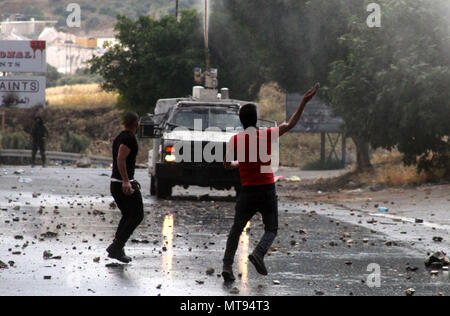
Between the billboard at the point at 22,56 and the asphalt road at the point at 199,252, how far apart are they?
2579cm

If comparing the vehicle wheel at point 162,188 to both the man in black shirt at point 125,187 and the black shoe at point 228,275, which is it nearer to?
the man in black shirt at point 125,187

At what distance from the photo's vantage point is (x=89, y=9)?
149 meters

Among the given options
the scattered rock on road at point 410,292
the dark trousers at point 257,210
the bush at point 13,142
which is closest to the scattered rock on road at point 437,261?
the scattered rock on road at point 410,292

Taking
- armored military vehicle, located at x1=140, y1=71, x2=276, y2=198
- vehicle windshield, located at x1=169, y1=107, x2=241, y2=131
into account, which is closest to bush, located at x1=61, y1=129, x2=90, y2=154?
armored military vehicle, located at x1=140, y1=71, x2=276, y2=198

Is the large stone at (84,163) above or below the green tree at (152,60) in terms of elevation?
below

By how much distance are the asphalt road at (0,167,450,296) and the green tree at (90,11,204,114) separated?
2668 centimetres

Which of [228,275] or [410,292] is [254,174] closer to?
[228,275]

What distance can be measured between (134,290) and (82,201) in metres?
12.2

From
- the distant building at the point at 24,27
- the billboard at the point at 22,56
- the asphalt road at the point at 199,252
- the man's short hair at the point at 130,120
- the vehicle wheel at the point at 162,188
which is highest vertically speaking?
the distant building at the point at 24,27

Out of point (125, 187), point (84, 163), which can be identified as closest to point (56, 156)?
point (84, 163)

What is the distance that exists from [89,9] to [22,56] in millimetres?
103710

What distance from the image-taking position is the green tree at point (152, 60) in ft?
155

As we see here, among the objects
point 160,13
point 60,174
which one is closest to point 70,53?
point 160,13

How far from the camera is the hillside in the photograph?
138 metres
